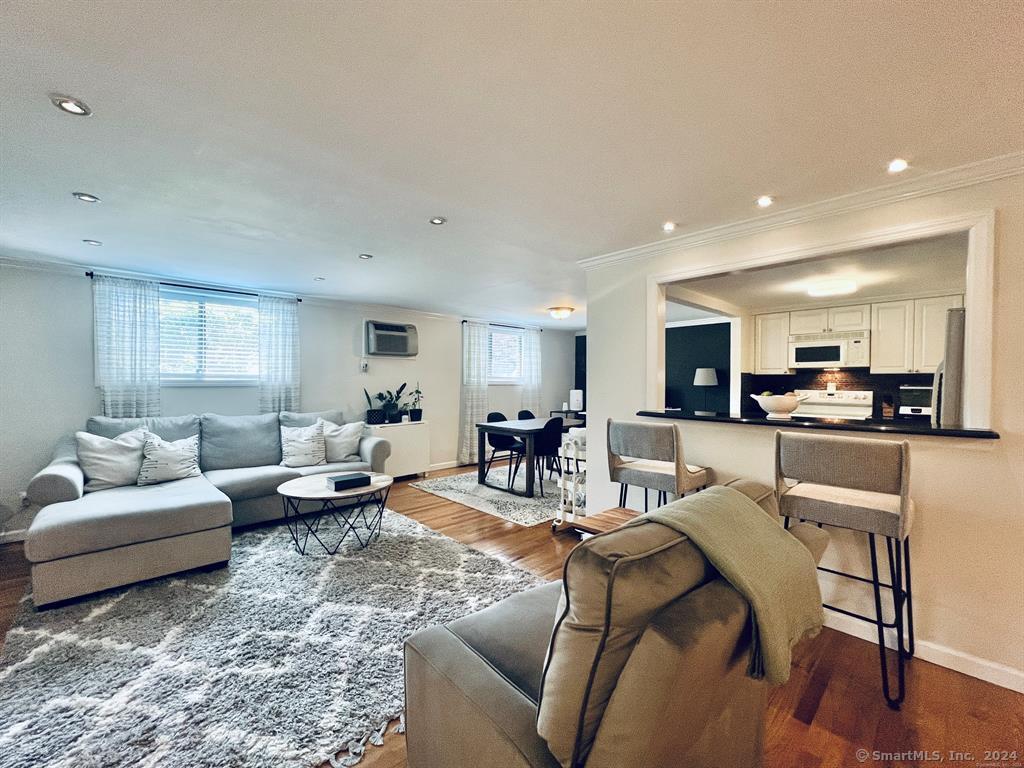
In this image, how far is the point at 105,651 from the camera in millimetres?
2062

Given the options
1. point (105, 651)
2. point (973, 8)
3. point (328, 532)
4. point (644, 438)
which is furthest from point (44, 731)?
point (973, 8)

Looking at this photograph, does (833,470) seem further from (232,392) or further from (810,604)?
(232,392)

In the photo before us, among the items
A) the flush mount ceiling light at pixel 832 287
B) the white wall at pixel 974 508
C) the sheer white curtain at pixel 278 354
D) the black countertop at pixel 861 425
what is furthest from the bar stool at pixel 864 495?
the sheer white curtain at pixel 278 354

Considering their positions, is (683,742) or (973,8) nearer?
(683,742)

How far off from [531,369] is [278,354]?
4054mm

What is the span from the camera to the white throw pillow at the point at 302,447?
4.24 metres

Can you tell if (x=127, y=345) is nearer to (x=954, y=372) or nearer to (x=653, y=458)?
(x=653, y=458)

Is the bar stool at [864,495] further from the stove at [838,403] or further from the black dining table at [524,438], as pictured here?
the stove at [838,403]

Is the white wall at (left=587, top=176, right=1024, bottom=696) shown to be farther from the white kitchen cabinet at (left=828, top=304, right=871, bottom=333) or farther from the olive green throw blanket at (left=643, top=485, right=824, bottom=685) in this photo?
the white kitchen cabinet at (left=828, top=304, right=871, bottom=333)

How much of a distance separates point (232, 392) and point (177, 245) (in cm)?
188

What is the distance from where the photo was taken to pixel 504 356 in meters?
7.32

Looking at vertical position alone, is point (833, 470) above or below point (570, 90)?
below

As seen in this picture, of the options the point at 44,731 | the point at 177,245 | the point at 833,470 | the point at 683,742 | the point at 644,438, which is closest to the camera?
the point at 683,742

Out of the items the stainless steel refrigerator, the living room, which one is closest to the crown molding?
the living room
